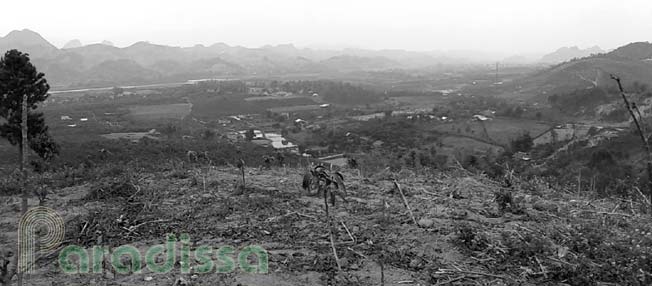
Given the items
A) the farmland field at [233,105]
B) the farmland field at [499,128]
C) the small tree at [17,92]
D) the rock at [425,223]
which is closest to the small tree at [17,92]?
the small tree at [17,92]

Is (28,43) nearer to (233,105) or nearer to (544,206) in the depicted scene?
(233,105)

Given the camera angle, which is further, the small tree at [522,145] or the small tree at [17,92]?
the small tree at [522,145]

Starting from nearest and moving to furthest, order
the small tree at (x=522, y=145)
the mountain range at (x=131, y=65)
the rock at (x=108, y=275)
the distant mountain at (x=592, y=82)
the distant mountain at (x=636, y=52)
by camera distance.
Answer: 1. the rock at (x=108, y=275)
2. the small tree at (x=522, y=145)
3. the distant mountain at (x=592, y=82)
4. the distant mountain at (x=636, y=52)
5. the mountain range at (x=131, y=65)

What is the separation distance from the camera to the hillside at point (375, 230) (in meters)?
5.16

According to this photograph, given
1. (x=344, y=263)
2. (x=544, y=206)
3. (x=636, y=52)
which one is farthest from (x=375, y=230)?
(x=636, y=52)

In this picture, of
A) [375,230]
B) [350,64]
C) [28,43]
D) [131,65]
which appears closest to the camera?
[375,230]

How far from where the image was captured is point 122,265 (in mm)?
5738

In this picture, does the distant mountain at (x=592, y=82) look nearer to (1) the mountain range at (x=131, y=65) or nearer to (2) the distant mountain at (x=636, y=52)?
(2) the distant mountain at (x=636, y=52)

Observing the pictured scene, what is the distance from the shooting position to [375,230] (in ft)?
21.7

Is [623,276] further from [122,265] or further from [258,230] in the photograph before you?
[122,265]

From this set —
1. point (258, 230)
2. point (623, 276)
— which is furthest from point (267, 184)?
point (623, 276)

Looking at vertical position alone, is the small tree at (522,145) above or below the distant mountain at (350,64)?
below

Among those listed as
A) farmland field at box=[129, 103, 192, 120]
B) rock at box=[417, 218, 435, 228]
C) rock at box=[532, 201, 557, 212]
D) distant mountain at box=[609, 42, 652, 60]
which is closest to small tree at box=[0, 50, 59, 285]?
rock at box=[417, 218, 435, 228]

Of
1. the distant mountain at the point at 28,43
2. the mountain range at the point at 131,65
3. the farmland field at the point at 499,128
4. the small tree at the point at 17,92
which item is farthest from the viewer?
the distant mountain at the point at 28,43
